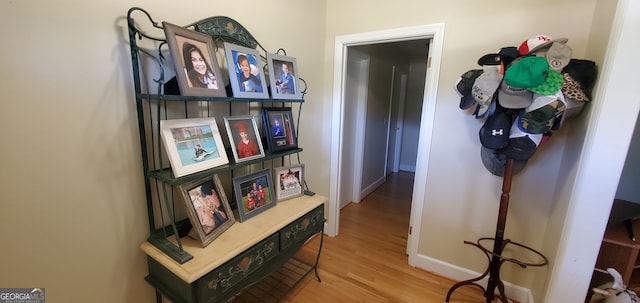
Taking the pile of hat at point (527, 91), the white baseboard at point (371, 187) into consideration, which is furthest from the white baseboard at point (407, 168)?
the pile of hat at point (527, 91)

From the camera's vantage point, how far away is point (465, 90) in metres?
1.56

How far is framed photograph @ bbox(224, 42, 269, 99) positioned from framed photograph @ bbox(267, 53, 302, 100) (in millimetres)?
97

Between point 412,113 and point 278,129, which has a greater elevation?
point 412,113

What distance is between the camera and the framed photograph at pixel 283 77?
156cm

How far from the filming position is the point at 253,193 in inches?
59.9

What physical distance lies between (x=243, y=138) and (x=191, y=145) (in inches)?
12.7

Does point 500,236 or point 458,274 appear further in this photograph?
point 458,274

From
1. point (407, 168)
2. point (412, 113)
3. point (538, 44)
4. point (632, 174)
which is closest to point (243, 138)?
point (538, 44)

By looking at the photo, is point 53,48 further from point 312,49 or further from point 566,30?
point 566,30

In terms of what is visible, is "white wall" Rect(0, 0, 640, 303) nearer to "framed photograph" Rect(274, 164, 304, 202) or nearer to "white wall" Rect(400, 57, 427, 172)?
"framed photograph" Rect(274, 164, 304, 202)

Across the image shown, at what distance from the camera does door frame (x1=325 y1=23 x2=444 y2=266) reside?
6.07ft

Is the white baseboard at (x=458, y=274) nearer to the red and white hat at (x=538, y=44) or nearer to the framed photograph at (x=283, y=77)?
the red and white hat at (x=538, y=44)

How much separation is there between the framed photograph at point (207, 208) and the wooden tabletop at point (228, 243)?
4 centimetres

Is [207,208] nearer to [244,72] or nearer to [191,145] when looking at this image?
[191,145]
